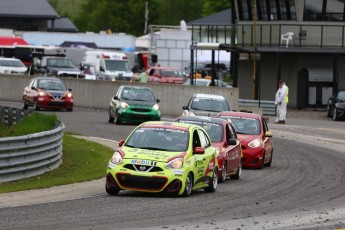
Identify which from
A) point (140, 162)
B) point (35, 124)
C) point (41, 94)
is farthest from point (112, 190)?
point (41, 94)

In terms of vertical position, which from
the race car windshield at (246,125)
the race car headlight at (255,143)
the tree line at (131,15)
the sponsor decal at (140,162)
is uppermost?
the tree line at (131,15)

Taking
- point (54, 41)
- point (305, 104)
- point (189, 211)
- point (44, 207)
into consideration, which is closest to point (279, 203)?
point (189, 211)

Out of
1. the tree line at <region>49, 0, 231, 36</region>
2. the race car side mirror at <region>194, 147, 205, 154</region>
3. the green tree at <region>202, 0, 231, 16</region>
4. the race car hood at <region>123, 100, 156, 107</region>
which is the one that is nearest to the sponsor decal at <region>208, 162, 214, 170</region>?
the race car side mirror at <region>194, 147, 205, 154</region>

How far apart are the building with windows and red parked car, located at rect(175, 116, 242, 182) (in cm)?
3394

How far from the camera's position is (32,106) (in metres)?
48.3

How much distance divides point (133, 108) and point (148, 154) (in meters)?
22.0

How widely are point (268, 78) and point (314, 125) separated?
1647 cm

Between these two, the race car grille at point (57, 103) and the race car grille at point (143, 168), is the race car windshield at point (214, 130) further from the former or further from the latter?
the race car grille at point (57, 103)

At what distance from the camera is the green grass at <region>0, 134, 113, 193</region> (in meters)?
21.1

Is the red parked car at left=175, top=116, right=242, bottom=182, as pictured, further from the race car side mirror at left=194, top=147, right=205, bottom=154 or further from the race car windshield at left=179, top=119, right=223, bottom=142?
the race car side mirror at left=194, top=147, right=205, bottom=154

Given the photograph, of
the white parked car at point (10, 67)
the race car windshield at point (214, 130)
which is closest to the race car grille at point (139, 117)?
the race car windshield at point (214, 130)

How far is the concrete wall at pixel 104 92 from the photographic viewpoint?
51.5 meters

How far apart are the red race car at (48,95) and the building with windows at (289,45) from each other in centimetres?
1278

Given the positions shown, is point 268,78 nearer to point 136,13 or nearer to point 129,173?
point 129,173
